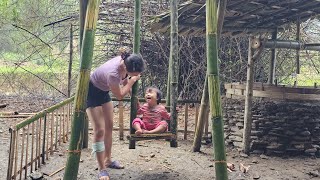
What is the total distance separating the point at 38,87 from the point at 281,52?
25.4ft

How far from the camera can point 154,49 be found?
421 inches

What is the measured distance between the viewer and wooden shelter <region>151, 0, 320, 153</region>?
5.55m

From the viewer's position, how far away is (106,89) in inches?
168

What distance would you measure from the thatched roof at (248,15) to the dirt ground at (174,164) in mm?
2014

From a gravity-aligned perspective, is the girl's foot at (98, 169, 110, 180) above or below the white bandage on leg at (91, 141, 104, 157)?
below

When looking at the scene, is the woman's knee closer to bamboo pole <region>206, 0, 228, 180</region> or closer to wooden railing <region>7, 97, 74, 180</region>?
wooden railing <region>7, 97, 74, 180</region>

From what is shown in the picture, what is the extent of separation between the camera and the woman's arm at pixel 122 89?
3.91 meters

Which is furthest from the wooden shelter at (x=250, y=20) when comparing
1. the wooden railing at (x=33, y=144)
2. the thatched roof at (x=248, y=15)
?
the wooden railing at (x=33, y=144)

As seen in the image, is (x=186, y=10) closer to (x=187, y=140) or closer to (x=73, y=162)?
(x=187, y=140)

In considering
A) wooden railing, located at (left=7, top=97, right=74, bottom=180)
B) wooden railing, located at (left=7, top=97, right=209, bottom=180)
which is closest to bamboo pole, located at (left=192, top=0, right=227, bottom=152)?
wooden railing, located at (left=7, top=97, right=209, bottom=180)

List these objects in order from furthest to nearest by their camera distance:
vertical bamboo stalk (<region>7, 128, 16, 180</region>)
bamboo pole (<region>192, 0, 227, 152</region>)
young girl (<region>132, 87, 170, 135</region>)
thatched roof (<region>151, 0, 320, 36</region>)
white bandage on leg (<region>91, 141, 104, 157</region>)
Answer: thatched roof (<region>151, 0, 320, 36</region>)
bamboo pole (<region>192, 0, 227, 152</region>)
young girl (<region>132, 87, 170, 135</region>)
white bandage on leg (<region>91, 141, 104, 157</region>)
vertical bamboo stalk (<region>7, 128, 16, 180</region>)

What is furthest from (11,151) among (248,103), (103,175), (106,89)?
(248,103)

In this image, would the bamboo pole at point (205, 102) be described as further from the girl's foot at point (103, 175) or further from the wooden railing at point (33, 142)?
the girl's foot at point (103, 175)

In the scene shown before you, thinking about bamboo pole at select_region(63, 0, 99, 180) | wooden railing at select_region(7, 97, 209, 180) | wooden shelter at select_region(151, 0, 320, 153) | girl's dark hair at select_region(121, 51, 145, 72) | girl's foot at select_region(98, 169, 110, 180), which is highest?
wooden shelter at select_region(151, 0, 320, 153)
